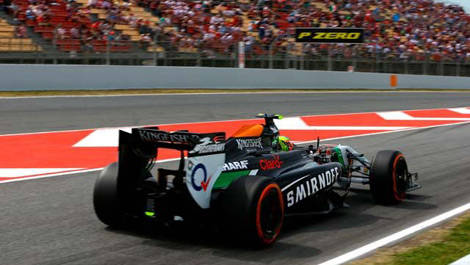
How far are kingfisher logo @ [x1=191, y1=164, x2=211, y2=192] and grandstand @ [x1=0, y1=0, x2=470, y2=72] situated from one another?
12307mm

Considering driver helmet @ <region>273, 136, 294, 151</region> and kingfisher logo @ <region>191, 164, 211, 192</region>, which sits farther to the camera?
driver helmet @ <region>273, 136, 294, 151</region>

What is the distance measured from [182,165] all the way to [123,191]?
61 cm

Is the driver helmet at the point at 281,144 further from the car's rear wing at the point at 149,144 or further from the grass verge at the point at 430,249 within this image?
the grass verge at the point at 430,249

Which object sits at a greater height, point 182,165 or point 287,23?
point 287,23

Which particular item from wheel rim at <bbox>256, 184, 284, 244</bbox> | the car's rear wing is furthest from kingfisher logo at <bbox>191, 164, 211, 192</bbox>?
wheel rim at <bbox>256, 184, 284, 244</bbox>

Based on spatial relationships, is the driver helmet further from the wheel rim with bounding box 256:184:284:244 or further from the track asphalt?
the wheel rim with bounding box 256:184:284:244

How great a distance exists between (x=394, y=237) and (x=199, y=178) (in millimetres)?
1804

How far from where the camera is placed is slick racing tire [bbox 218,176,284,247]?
4.71m

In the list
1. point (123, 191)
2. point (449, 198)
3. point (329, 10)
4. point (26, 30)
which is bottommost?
point (449, 198)

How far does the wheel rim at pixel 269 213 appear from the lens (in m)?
4.80

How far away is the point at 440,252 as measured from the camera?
4.75m

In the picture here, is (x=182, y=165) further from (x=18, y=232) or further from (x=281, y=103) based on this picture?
(x=281, y=103)

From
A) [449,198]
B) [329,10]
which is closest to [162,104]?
[449,198]

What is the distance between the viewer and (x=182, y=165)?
497cm
